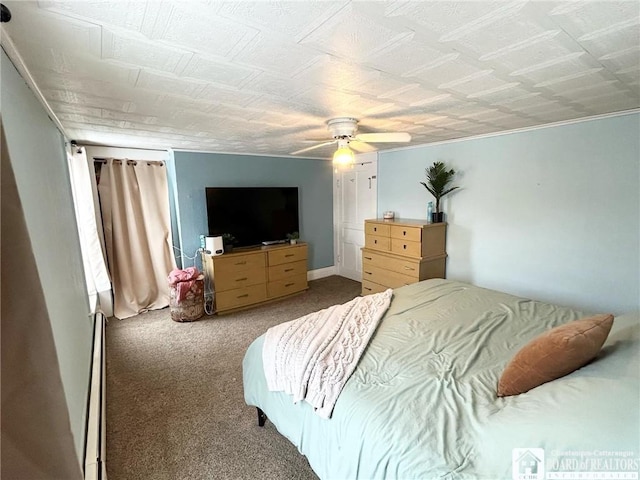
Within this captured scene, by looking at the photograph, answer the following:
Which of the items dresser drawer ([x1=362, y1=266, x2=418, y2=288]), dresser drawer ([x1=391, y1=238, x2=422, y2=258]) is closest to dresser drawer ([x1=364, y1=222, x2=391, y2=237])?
dresser drawer ([x1=391, y1=238, x2=422, y2=258])

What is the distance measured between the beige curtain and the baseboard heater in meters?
1.40

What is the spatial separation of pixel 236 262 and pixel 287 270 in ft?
2.66

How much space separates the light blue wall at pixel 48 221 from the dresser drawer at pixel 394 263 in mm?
3183

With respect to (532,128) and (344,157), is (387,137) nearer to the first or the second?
(344,157)

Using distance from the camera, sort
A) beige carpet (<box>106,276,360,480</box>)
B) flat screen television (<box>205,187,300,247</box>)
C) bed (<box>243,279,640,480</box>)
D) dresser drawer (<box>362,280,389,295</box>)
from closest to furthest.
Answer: bed (<box>243,279,640,480</box>) < beige carpet (<box>106,276,360,480</box>) < flat screen television (<box>205,187,300,247</box>) < dresser drawer (<box>362,280,389,295</box>)

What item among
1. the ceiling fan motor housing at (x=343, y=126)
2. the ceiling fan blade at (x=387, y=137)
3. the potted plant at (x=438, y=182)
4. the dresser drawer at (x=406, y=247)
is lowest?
the dresser drawer at (x=406, y=247)

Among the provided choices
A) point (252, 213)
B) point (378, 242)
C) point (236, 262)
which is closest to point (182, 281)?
point (236, 262)

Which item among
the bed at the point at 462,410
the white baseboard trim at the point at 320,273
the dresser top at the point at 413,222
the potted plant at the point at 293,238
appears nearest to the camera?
the bed at the point at 462,410

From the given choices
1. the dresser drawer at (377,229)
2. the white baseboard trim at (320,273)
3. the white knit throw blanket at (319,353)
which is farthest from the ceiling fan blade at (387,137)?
the white baseboard trim at (320,273)

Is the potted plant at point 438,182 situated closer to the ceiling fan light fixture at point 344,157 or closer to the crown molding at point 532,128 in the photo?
the crown molding at point 532,128

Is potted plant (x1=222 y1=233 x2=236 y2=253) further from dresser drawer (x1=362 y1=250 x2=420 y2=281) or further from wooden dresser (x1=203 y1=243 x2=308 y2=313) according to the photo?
dresser drawer (x1=362 y1=250 x2=420 y2=281)

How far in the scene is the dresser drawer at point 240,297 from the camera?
3799mm

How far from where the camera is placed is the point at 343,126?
244cm

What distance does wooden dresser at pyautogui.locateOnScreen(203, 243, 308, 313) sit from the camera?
12.4ft
